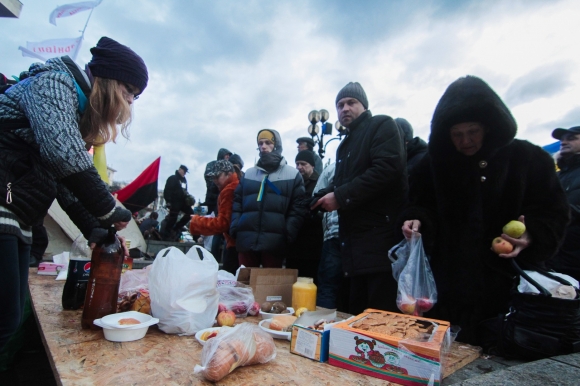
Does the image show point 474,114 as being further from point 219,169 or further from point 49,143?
point 219,169

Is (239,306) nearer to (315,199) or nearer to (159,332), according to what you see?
(159,332)

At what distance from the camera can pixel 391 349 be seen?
1.05 m

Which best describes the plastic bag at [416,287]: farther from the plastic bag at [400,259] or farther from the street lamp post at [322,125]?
the street lamp post at [322,125]

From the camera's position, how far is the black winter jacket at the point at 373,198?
7.47 ft

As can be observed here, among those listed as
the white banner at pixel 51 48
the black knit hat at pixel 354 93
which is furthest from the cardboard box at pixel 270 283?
the white banner at pixel 51 48

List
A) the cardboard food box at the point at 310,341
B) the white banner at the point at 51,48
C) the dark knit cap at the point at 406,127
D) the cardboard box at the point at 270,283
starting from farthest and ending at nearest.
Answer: the white banner at the point at 51,48 < the dark knit cap at the point at 406,127 < the cardboard box at the point at 270,283 < the cardboard food box at the point at 310,341

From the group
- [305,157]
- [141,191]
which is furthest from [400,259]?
[141,191]

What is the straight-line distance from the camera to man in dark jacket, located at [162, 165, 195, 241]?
8039mm

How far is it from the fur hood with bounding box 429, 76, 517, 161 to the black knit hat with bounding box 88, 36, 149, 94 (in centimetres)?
177

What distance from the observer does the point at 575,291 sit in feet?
4.64

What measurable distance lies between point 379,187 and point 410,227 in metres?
0.44

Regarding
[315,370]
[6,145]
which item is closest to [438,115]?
[315,370]

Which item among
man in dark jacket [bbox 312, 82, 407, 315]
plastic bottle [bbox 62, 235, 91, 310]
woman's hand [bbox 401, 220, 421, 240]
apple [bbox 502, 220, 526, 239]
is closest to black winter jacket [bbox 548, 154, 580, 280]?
apple [bbox 502, 220, 526, 239]

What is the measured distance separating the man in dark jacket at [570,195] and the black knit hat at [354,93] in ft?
5.92
